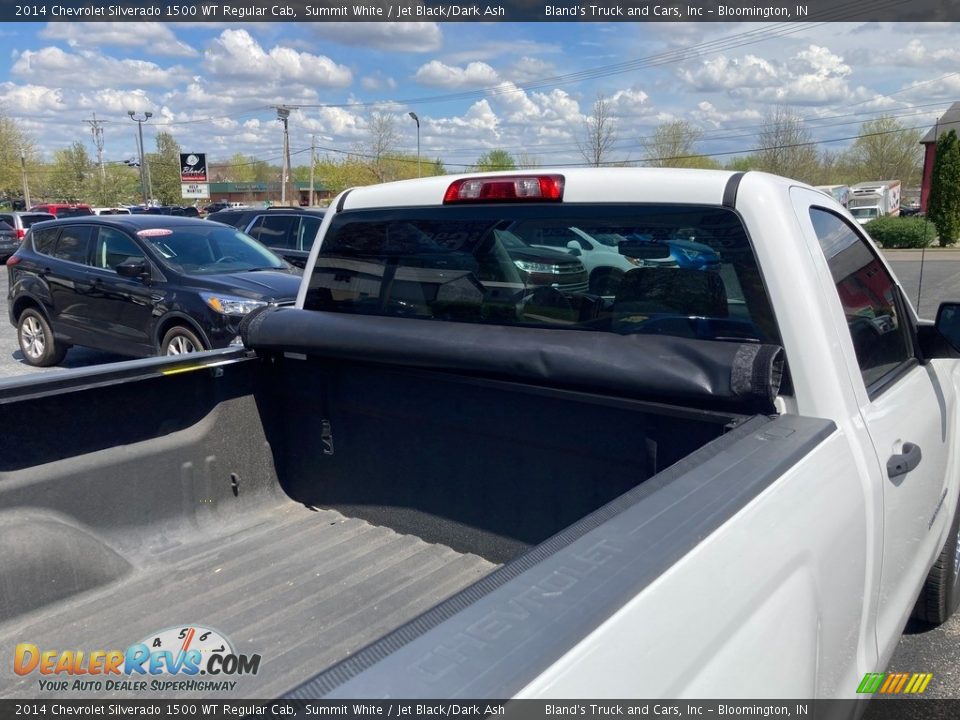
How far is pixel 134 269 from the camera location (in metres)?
8.35

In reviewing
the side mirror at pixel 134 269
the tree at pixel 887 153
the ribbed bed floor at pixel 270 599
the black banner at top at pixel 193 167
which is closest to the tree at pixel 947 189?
the ribbed bed floor at pixel 270 599

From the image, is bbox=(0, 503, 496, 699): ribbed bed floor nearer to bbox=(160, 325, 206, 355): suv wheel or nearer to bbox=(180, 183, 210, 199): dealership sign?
bbox=(160, 325, 206, 355): suv wheel

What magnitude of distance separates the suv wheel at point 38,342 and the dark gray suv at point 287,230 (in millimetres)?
3473

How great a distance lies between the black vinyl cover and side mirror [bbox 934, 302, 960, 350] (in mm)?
1061

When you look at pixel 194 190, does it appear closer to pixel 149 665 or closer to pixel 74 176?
pixel 74 176

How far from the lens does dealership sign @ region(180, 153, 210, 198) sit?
54.6 meters

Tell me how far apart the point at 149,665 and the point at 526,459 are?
1.33m

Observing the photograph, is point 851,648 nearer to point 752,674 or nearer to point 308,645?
point 752,674

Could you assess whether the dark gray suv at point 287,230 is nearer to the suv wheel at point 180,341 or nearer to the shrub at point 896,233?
the suv wheel at point 180,341

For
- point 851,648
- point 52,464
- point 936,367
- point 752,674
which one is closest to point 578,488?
point 851,648

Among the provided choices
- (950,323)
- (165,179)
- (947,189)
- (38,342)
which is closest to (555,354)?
(950,323)

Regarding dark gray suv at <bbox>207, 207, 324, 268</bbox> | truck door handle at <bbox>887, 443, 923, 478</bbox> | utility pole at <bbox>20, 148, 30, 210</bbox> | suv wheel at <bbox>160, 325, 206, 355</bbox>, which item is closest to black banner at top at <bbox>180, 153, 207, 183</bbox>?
utility pole at <bbox>20, 148, 30, 210</bbox>

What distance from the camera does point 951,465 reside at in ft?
10.1

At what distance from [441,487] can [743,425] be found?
1331 millimetres
